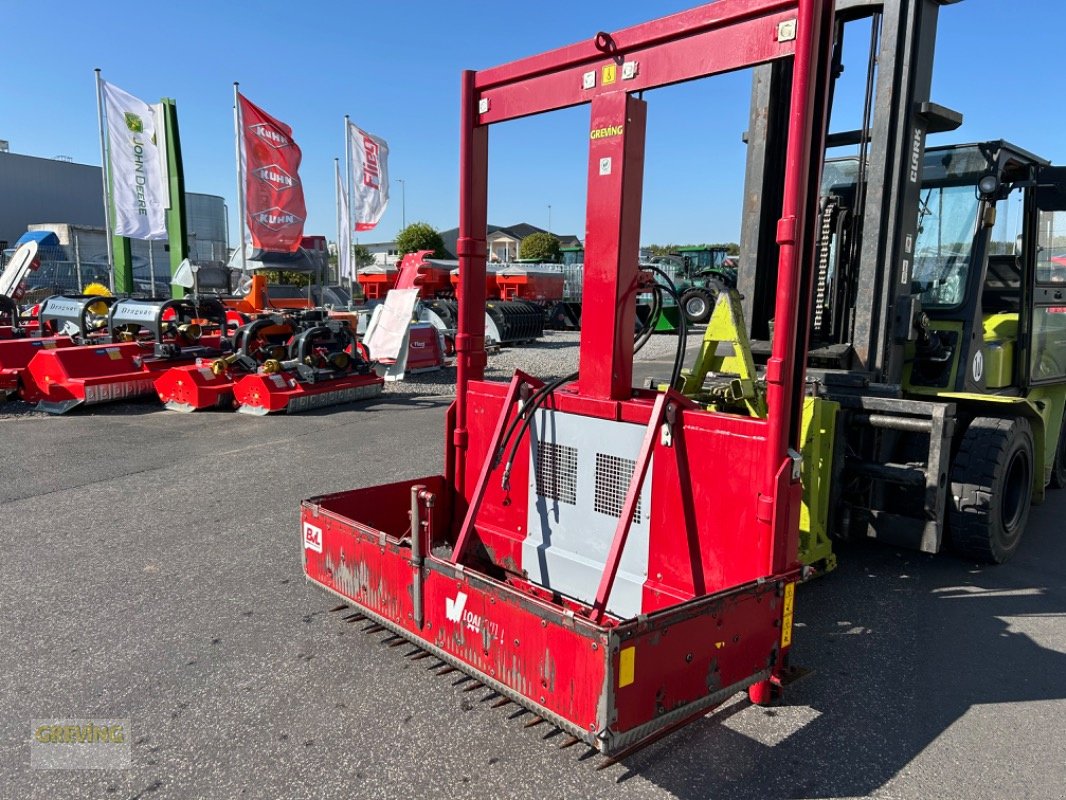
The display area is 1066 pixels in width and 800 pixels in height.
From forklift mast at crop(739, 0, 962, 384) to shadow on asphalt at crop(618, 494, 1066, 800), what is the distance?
51.9 inches

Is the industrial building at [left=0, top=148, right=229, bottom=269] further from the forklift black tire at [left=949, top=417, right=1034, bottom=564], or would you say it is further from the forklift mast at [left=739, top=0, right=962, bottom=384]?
the forklift black tire at [left=949, top=417, right=1034, bottom=564]

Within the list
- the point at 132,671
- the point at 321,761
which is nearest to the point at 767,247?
the point at 321,761

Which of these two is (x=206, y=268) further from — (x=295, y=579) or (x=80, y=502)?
(x=295, y=579)

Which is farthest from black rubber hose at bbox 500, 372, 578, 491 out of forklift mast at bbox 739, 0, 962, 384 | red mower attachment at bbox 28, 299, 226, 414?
red mower attachment at bbox 28, 299, 226, 414

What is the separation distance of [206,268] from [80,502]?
518 inches

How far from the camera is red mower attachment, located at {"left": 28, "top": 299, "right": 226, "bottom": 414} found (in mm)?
10266

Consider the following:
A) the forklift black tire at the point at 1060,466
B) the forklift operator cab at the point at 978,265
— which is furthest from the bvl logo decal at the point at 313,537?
the forklift black tire at the point at 1060,466

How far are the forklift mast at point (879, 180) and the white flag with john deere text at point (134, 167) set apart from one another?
14.5m

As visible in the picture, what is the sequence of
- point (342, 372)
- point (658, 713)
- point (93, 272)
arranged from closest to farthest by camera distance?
point (658, 713) → point (342, 372) → point (93, 272)

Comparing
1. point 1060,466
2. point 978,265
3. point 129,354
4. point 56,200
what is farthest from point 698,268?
point 56,200

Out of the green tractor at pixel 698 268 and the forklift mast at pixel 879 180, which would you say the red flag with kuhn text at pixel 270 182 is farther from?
the forklift mast at pixel 879 180

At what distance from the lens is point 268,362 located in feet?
35.2

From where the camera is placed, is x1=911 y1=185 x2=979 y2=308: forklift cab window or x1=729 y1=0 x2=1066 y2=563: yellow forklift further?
x1=911 y1=185 x2=979 y2=308: forklift cab window

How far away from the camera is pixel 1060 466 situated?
6.92 metres
